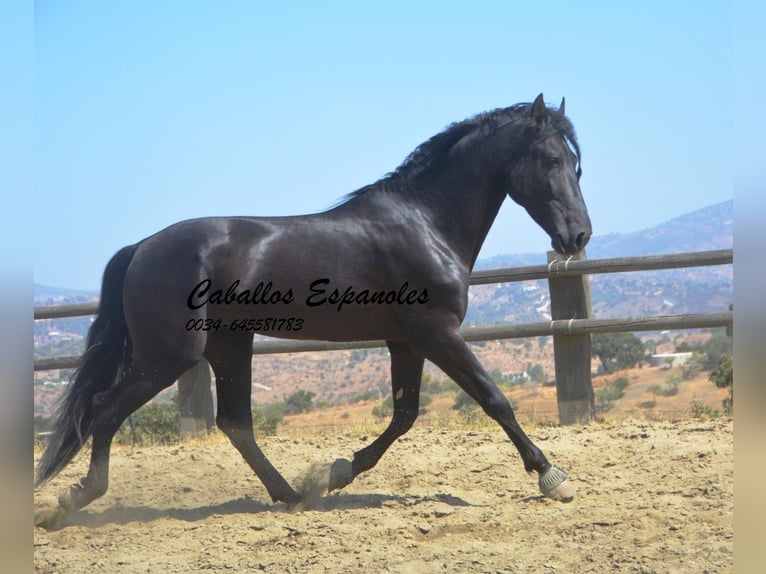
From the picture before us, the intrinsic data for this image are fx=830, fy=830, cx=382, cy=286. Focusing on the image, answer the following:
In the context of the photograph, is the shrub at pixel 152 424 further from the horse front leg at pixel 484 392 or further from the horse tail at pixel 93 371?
the horse front leg at pixel 484 392

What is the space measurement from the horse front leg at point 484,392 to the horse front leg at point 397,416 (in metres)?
0.36

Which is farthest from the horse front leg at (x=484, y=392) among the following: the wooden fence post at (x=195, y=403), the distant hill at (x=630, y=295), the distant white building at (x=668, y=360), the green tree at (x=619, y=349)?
the distant hill at (x=630, y=295)

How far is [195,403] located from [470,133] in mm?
3915

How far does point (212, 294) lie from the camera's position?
482 cm

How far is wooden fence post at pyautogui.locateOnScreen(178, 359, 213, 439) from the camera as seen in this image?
770cm

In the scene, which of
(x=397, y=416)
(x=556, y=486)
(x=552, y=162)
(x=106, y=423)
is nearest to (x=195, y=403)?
(x=106, y=423)

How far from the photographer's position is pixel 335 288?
482 cm

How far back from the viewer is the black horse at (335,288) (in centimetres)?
476

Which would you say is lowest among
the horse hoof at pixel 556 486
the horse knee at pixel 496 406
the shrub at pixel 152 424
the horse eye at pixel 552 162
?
the shrub at pixel 152 424

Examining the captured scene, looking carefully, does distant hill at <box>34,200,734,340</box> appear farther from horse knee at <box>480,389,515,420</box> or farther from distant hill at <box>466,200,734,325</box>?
horse knee at <box>480,389,515,420</box>

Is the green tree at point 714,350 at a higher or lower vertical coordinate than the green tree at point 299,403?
higher

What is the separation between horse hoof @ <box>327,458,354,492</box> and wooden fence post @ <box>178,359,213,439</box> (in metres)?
2.92
